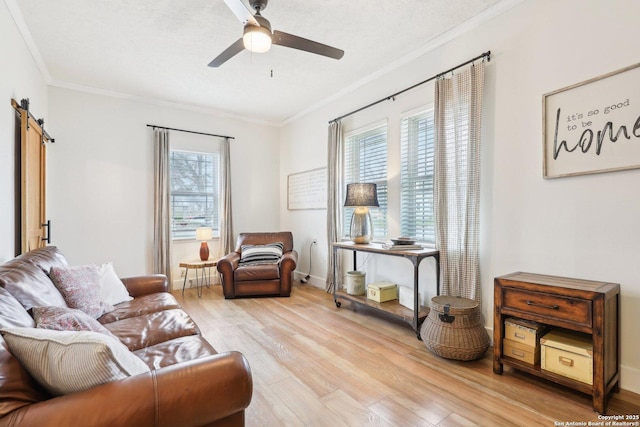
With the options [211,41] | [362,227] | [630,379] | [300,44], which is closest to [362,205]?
[362,227]

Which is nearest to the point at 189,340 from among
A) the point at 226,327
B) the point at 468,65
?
the point at 226,327

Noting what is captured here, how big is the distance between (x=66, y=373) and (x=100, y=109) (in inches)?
170

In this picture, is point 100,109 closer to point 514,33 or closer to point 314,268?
point 314,268

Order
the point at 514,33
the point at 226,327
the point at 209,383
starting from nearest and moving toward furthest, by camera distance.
A: the point at 209,383, the point at 514,33, the point at 226,327

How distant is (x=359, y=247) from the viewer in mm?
3291

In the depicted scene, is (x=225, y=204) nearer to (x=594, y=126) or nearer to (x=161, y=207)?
(x=161, y=207)

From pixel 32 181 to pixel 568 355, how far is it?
454 centimetres

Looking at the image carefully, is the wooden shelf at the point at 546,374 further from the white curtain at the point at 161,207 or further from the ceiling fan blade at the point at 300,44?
the white curtain at the point at 161,207

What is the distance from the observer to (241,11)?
6.56 ft

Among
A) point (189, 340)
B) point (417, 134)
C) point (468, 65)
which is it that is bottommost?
point (189, 340)

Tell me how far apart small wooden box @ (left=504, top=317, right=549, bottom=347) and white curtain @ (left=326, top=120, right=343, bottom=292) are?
7.40ft

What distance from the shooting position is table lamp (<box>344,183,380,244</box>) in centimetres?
333

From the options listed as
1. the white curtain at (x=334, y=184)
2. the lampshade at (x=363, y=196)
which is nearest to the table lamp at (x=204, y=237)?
the white curtain at (x=334, y=184)

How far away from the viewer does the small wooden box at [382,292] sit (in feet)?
10.8
